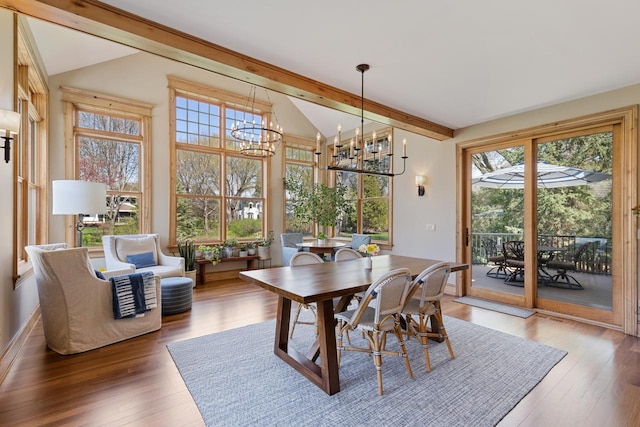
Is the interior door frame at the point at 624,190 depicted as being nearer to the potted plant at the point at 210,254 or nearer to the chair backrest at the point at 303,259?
the chair backrest at the point at 303,259

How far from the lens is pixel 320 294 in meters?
2.06

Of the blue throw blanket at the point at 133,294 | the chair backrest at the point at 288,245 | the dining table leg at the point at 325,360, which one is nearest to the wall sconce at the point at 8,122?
the blue throw blanket at the point at 133,294

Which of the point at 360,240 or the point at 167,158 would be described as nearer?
the point at 167,158

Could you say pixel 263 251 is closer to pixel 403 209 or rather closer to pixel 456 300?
pixel 403 209

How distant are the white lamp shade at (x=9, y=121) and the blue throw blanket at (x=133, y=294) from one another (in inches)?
60.2

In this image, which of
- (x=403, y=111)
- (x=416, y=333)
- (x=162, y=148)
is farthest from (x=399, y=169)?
(x=162, y=148)

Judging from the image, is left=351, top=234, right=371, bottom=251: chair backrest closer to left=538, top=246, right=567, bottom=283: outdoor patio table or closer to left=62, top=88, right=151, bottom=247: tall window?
left=538, top=246, right=567, bottom=283: outdoor patio table

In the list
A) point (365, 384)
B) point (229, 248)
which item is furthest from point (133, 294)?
point (229, 248)

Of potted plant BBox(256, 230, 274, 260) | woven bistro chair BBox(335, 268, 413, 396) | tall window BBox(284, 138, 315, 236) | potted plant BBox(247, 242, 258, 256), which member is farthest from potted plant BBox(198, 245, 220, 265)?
woven bistro chair BBox(335, 268, 413, 396)

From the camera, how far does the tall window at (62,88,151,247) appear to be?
4906 mm

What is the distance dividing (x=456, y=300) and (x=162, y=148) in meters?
5.54

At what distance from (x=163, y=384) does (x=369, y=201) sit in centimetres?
518

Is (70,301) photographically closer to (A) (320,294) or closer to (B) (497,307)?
(A) (320,294)

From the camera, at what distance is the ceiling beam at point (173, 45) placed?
1.99 meters
